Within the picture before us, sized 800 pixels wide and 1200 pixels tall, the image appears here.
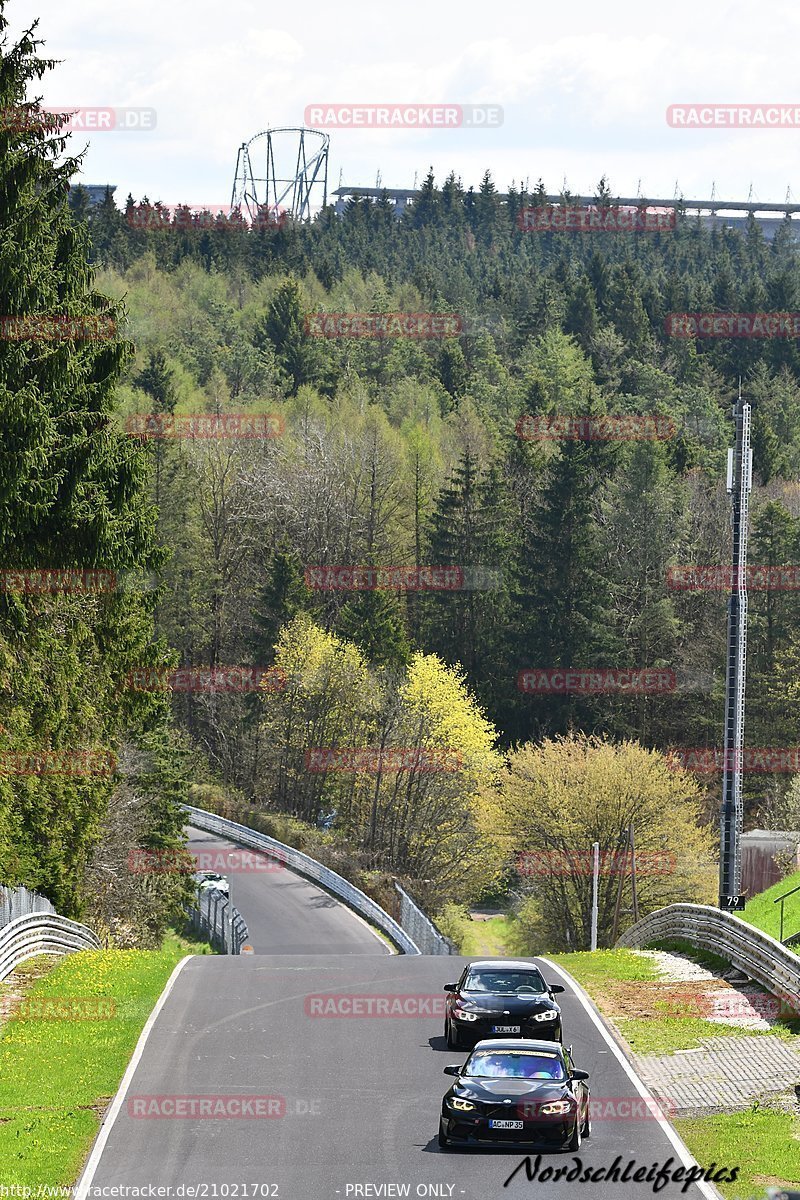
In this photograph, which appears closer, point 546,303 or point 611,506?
point 611,506

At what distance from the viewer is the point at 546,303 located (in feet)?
440

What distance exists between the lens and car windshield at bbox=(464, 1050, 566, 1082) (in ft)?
57.2

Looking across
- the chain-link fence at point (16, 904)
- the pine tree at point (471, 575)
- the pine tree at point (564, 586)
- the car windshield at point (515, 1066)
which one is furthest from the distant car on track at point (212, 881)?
the car windshield at point (515, 1066)

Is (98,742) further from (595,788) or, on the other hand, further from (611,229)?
(611,229)

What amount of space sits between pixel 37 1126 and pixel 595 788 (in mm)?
45126

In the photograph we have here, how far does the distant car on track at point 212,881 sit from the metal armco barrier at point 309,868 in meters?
2.78

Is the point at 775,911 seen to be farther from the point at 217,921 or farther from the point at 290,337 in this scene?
the point at 290,337

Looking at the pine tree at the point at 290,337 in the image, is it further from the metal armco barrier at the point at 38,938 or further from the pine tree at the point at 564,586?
the metal armco barrier at the point at 38,938

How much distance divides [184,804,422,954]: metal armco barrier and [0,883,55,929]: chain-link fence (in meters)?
19.9

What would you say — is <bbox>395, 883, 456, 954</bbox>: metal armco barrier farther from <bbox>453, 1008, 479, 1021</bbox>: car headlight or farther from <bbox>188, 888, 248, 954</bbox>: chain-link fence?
<bbox>453, 1008, 479, 1021</bbox>: car headlight

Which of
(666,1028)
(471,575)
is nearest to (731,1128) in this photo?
(666,1028)

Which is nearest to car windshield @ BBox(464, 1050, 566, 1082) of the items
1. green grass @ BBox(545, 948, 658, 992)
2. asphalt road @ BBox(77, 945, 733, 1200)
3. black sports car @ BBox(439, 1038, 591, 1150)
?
black sports car @ BBox(439, 1038, 591, 1150)

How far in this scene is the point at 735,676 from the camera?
33.1 meters

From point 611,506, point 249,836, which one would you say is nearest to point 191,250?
point 611,506
